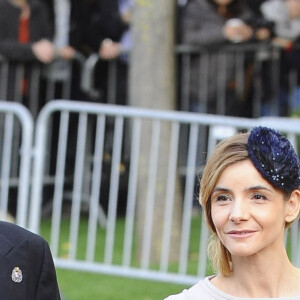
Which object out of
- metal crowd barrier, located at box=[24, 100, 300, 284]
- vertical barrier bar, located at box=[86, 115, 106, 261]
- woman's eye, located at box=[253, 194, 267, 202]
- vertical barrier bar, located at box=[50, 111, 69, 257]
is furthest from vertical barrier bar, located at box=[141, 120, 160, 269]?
woman's eye, located at box=[253, 194, 267, 202]

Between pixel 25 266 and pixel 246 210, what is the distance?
641 millimetres

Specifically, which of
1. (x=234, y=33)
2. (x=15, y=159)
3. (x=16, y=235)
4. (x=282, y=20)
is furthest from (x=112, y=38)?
(x=16, y=235)

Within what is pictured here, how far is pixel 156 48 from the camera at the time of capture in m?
8.39

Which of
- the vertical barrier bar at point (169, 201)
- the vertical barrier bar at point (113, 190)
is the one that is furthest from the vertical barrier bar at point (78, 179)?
the vertical barrier bar at point (169, 201)

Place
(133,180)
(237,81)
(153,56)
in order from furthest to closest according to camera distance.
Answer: (237,81), (153,56), (133,180)

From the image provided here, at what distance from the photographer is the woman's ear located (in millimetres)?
3344

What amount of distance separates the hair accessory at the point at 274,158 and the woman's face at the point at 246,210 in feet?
0.07

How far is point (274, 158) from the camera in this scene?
3.29 metres

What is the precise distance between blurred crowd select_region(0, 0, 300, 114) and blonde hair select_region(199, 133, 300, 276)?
6.10m

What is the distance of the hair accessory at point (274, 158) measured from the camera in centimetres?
327

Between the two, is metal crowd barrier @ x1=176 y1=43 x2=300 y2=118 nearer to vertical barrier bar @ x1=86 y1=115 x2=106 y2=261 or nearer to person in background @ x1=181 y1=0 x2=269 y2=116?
person in background @ x1=181 y1=0 x2=269 y2=116

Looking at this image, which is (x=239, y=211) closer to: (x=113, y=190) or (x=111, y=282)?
(x=113, y=190)

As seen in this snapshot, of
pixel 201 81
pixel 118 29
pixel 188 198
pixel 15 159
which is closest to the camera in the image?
pixel 188 198

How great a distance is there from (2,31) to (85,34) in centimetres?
78
